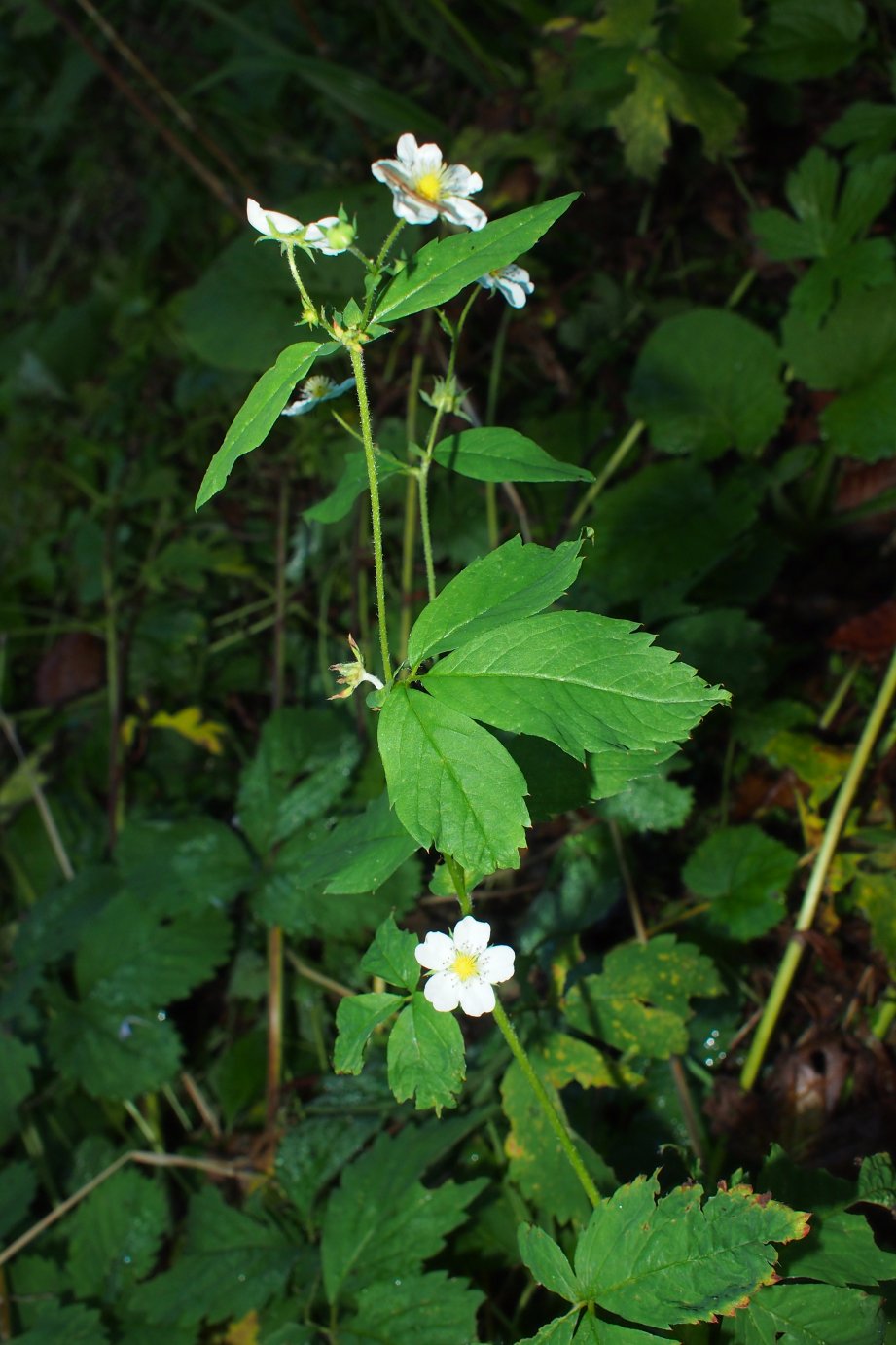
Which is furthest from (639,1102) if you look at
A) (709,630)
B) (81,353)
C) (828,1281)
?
(81,353)

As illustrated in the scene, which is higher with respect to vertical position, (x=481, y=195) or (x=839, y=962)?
(x=481, y=195)

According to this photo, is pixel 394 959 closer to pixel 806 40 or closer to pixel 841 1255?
pixel 841 1255

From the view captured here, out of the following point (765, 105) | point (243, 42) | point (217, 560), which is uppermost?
point (243, 42)

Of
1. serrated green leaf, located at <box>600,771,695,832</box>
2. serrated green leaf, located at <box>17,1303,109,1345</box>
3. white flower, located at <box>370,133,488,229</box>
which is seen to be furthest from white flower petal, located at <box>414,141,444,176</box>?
serrated green leaf, located at <box>17,1303,109,1345</box>

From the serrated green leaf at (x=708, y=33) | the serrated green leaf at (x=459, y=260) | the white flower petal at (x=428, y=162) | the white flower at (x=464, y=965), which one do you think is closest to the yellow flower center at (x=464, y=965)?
the white flower at (x=464, y=965)

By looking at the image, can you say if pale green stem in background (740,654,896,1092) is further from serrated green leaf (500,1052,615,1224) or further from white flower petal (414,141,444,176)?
white flower petal (414,141,444,176)

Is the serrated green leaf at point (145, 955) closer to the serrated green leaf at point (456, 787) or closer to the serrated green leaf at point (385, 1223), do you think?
the serrated green leaf at point (385, 1223)

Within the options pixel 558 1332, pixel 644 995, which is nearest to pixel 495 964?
pixel 558 1332

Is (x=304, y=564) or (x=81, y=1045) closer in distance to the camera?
(x=81, y=1045)

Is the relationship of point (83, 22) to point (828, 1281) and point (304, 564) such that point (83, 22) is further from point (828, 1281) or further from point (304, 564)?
point (828, 1281)
